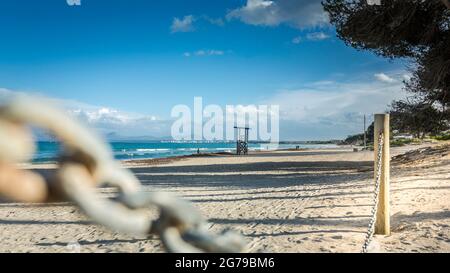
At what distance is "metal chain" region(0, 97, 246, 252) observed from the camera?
624 millimetres

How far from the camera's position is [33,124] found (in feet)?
2.05

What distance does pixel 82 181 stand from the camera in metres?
0.72

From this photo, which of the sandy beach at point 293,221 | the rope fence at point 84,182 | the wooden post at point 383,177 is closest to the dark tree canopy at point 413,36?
the sandy beach at point 293,221

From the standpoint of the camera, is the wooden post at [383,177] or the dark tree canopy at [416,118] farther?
the dark tree canopy at [416,118]

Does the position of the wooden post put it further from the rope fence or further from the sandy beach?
the rope fence

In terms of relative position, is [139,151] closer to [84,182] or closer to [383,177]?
[383,177]

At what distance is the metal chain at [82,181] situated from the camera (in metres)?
0.62

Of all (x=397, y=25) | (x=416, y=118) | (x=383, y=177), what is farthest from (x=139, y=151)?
(x=383, y=177)

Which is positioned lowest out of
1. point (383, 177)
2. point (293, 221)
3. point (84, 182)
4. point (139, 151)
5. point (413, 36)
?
point (139, 151)

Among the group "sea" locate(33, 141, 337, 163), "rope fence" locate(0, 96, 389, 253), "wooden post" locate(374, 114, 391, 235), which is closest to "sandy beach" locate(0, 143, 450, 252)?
"wooden post" locate(374, 114, 391, 235)

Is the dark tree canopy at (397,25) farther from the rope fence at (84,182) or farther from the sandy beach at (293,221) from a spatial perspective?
the rope fence at (84,182)

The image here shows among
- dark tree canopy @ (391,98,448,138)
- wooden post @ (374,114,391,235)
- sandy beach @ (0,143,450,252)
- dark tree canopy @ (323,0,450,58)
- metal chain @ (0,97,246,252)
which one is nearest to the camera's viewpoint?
metal chain @ (0,97,246,252)
